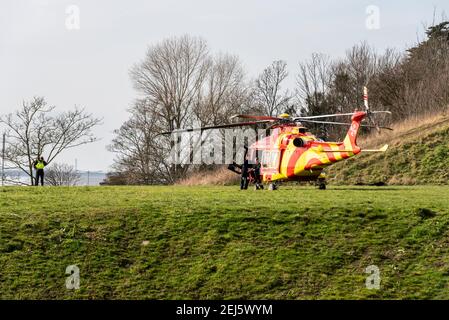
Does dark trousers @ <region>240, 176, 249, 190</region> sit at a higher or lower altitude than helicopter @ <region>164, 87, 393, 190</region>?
lower

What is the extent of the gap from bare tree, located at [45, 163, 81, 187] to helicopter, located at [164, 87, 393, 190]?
164 ft

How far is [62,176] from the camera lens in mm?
83750

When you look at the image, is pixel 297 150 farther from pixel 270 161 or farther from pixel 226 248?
pixel 226 248

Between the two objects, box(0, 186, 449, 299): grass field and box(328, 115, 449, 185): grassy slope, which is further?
box(328, 115, 449, 185): grassy slope

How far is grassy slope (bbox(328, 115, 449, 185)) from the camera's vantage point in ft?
132

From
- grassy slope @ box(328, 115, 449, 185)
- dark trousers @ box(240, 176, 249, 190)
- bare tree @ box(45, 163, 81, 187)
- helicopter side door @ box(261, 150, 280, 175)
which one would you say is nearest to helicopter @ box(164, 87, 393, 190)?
helicopter side door @ box(261, 150, 280, 175)

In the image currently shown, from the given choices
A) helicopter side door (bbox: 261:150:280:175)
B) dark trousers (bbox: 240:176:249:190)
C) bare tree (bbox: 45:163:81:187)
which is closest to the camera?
helicopter side door (bbox: 261:150:280:175)

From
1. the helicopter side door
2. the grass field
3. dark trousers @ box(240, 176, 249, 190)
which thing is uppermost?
the helicopter side door

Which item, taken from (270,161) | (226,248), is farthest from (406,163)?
(226,248)

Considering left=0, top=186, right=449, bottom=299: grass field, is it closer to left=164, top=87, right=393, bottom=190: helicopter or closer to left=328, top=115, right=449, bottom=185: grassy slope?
left=164, top=87, right=393, bottom=190: helicopter

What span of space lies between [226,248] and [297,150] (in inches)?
473

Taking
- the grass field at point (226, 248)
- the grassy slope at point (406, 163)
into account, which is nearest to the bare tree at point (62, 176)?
the grassy slope at point (406, 163)

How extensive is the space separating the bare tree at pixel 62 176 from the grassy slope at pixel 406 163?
139ft
